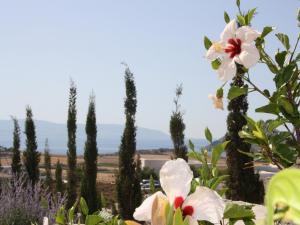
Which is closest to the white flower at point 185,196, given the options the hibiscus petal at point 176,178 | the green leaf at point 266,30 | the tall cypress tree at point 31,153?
the hibiscus petal at point 176,178

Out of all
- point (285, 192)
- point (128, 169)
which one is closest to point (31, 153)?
point (128, 169)

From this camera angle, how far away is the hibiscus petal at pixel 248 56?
0.79 m

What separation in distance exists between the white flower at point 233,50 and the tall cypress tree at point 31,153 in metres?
17.4

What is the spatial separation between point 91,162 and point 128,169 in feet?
9.25

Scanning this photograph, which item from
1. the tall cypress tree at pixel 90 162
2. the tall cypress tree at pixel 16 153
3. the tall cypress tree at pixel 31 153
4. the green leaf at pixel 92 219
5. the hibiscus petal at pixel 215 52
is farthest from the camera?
the tall cypress tree at pixel 16 153

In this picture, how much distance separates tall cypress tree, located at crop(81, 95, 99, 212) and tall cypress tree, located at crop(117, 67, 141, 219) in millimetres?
1672

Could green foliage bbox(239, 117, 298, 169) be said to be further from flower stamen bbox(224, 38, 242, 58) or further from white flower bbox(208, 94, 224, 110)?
flower stamen bbox(224, 38, 242, 58)

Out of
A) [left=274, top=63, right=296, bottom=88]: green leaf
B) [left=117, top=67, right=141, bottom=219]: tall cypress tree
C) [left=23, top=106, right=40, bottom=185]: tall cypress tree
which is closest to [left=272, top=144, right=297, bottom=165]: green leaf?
[left=274, top=63, right=296, bottom=88]: green leaf

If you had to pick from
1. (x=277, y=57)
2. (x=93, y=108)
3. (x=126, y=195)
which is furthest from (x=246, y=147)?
(x=277, y=57)

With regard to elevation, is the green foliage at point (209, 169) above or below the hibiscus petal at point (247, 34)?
below

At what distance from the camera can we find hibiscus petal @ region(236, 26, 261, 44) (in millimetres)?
807

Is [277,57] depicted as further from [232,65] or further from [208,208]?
[208,208]

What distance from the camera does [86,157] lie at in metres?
17.2

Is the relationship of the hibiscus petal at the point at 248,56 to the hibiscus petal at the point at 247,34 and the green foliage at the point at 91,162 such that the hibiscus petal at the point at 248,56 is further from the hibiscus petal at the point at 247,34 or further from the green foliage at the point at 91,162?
the green foliage at the point at 91,162
